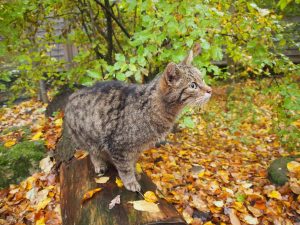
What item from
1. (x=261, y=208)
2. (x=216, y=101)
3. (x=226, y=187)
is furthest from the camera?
(x=216, y=101)

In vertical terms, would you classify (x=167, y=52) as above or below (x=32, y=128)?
above

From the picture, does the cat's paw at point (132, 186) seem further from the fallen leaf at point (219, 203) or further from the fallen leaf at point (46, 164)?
the fallen leaf at point (46, 164)

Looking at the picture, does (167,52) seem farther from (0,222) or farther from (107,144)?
(0,222)

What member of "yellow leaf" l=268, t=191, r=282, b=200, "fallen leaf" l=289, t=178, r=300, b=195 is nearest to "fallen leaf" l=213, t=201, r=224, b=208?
"yellow leaf" l=268, t=191, r=282, b=200

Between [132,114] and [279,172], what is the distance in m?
2.81

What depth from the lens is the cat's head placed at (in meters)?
3.06

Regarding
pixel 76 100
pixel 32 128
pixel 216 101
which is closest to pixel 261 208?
pixel 76 100

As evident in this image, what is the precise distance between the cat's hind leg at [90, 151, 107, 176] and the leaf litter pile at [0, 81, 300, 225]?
7.9 inches

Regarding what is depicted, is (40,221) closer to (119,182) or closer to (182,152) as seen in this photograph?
(119,182)

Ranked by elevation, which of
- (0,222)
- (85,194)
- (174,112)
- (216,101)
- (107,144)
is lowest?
(216,101)

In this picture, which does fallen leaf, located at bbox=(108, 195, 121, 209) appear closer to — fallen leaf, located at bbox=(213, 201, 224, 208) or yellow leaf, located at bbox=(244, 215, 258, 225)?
fallen leaf, located at bbox=(213, 201, 224, 208)

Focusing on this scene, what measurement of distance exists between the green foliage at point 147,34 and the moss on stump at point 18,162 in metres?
1.09

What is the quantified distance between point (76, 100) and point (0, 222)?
69.0 inches

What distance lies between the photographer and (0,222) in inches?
143
